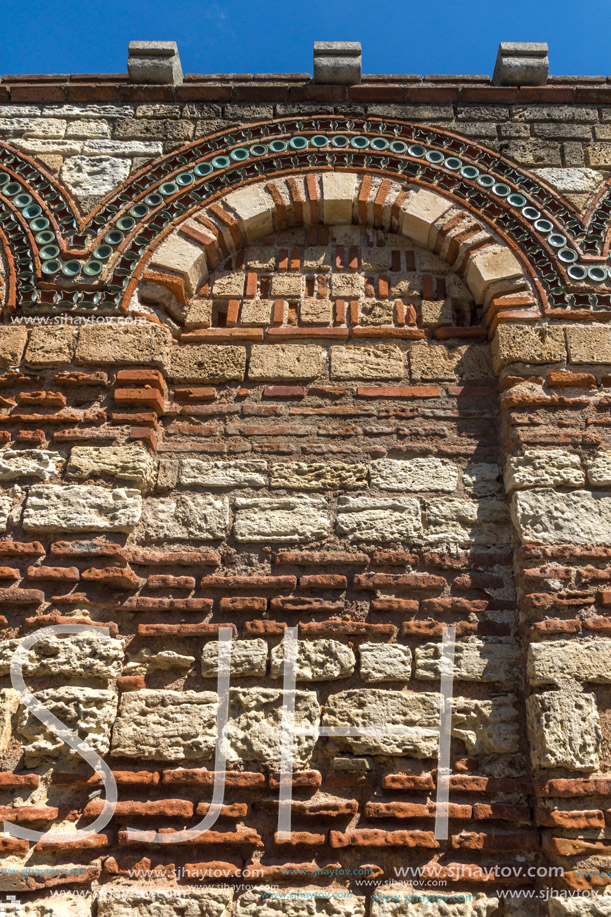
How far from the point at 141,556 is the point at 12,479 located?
67 cm

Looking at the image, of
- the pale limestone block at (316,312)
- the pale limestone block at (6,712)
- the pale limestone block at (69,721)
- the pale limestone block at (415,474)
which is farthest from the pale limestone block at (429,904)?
the pale limestone block at (316,312)

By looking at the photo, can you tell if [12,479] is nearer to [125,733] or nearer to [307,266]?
[125,733]

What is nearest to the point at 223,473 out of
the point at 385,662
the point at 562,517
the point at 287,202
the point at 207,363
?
the point at 207,363

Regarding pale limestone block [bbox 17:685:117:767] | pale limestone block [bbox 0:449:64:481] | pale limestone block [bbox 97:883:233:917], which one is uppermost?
pale limestone block [bbox 0:449:64:481]

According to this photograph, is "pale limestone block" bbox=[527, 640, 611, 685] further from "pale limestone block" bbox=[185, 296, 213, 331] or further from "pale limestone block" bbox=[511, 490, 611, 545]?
"pale limestone block" bbox=[185, 296, 213, 331]

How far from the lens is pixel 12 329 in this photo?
3494mm

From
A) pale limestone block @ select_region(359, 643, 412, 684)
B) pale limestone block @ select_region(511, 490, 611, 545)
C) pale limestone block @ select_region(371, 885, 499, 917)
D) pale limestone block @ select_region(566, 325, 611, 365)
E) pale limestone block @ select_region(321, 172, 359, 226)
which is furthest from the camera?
pale limestone block @ select_region(321, 172, 359, 226)

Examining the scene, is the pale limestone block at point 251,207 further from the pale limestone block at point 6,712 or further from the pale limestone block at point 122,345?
the pale limestone block at point 6,712

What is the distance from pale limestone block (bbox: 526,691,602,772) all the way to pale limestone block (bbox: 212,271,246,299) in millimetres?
2384

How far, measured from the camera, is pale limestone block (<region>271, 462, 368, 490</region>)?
3.25m

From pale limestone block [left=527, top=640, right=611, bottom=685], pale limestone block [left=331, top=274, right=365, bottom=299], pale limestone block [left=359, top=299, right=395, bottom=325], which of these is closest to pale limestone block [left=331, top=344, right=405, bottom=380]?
pale limestone block [left=359, top=299, right=395, bottom=325]

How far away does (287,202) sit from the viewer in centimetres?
390

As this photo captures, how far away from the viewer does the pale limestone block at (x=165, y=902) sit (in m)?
2.49

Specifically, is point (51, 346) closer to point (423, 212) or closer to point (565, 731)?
point (423, 212)
